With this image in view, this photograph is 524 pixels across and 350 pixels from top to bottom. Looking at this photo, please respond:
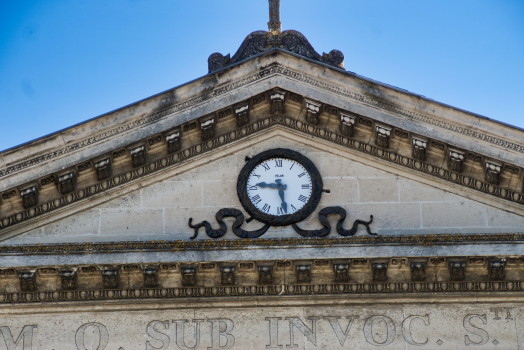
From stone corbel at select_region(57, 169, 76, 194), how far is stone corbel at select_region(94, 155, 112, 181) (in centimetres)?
43

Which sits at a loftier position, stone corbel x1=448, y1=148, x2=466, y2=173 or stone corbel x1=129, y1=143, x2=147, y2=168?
stone corbel x1=129, y1=143, x2=147, y2=168

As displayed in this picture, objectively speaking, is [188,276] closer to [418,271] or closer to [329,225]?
[329,225]

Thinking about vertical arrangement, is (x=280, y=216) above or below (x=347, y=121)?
below

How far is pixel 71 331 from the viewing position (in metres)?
20.9

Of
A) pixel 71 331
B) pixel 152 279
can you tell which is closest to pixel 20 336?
pixel 71 331

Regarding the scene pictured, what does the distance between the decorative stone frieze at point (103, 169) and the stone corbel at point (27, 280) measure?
237 centimetres

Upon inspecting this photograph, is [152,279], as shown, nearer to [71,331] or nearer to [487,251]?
[71,331]

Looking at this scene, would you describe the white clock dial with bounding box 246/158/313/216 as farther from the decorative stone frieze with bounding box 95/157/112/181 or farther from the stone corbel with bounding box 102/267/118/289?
the stone corbel with bounding box 102/267/118/289

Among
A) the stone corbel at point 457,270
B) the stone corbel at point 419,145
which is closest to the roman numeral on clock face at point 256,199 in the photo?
the stone corbel at point 419,145

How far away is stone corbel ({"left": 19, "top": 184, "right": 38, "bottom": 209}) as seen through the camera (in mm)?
21844

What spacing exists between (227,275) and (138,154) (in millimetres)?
3013

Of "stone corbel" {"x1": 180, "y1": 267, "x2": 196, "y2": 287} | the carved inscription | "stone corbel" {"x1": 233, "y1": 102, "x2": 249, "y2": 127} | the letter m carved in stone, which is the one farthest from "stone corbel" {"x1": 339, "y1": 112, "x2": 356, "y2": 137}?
the letter m carved in stone

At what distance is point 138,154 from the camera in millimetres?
22234

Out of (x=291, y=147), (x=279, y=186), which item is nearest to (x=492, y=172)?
(x=291, y=147)
